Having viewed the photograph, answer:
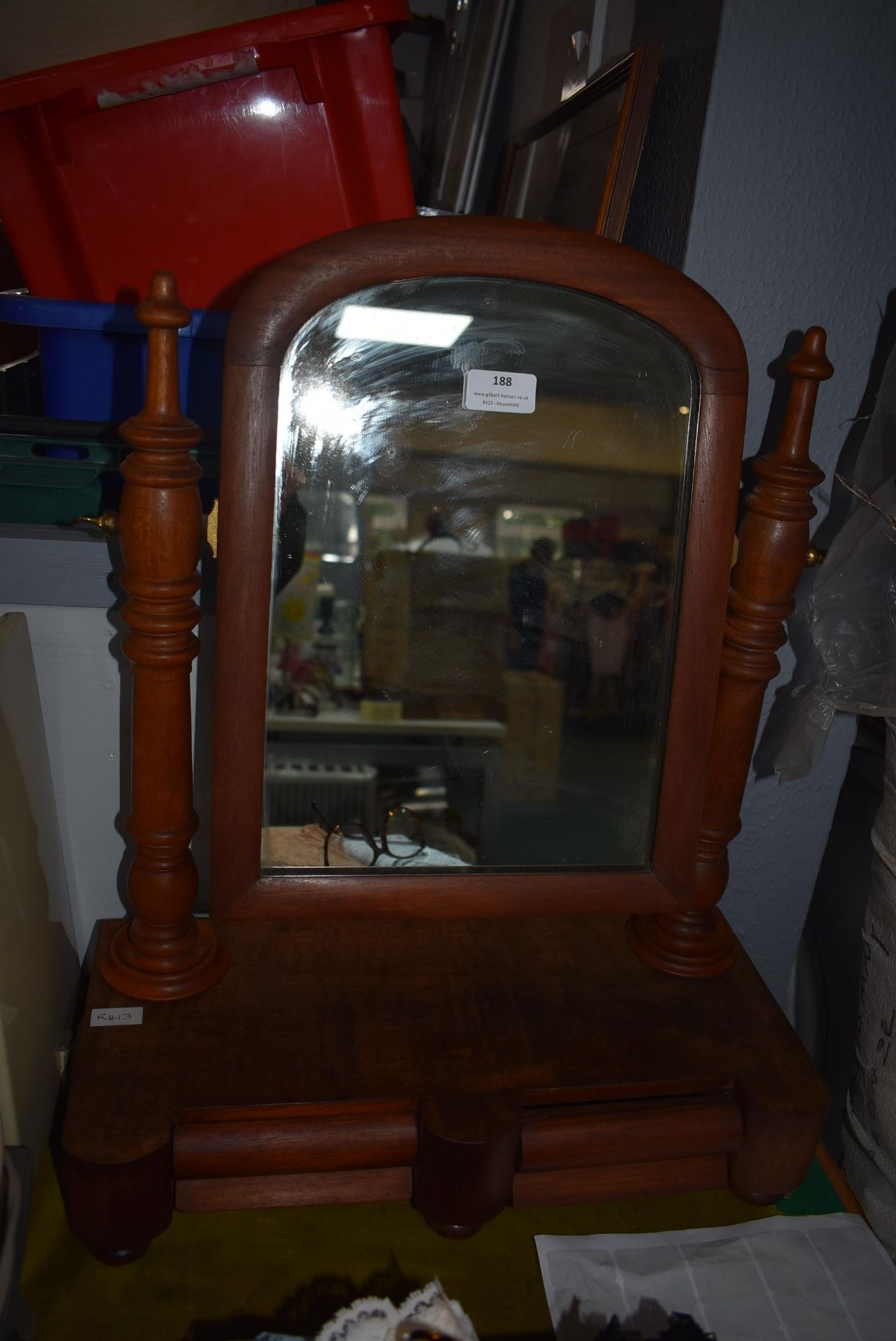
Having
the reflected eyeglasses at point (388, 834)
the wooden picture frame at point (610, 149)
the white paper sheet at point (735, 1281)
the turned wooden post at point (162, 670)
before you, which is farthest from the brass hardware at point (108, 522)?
the white paper sheet at point (735, 1281)

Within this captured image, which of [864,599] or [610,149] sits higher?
[610,149]

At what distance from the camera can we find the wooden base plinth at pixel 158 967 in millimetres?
683

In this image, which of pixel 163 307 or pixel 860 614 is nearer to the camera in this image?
pixel 163 307

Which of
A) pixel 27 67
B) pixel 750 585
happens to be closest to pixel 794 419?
pixel 750 585

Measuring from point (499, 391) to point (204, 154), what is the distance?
388 mm

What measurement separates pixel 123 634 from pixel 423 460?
1.15ft

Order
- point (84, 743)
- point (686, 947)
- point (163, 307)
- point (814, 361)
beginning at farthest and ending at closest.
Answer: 1. point (84, 743)
2. point (686, 947)
3. point (814, 361)
4. point (163, 307)

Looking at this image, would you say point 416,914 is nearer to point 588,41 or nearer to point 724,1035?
point 724,1035

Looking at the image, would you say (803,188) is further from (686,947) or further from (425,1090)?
(425,1090)

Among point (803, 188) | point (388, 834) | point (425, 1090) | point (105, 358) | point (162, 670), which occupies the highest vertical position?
point (803, 188)

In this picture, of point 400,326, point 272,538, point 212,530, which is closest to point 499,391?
point 400,326

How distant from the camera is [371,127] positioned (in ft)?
Result: 2.70

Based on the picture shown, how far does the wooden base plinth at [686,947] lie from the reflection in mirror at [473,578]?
8 centimetres

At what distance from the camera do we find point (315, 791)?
69 cm
